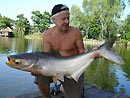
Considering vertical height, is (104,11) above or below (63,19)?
above

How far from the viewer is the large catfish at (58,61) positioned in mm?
2340

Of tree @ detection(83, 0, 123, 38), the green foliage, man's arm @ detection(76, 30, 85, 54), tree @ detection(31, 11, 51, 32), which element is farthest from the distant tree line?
the green foliage

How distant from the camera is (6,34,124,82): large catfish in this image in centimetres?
234

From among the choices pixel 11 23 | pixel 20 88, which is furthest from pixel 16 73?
pixel 11 23

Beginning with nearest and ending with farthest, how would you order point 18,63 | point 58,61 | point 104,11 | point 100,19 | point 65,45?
point 18,63 < point 58,61 < point 65,45 < point 104,11 < point 100,19

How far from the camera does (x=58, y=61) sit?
2500 millimetres

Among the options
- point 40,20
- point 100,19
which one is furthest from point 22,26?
point 100,19

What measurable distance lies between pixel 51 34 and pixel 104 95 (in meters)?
2.26

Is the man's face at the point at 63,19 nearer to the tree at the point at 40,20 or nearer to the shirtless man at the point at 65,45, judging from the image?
the shirtless man at the point at 65,45

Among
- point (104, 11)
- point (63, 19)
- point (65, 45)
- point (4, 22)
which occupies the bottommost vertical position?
point (65, 45)

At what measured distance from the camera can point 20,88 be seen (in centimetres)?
612

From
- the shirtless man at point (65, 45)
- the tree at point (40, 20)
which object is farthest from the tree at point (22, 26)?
the shirtless man at point (65, 45)

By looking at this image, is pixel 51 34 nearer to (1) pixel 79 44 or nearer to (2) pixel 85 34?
(1) pixel 79 44

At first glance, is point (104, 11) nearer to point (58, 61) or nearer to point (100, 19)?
point (100, 19)
